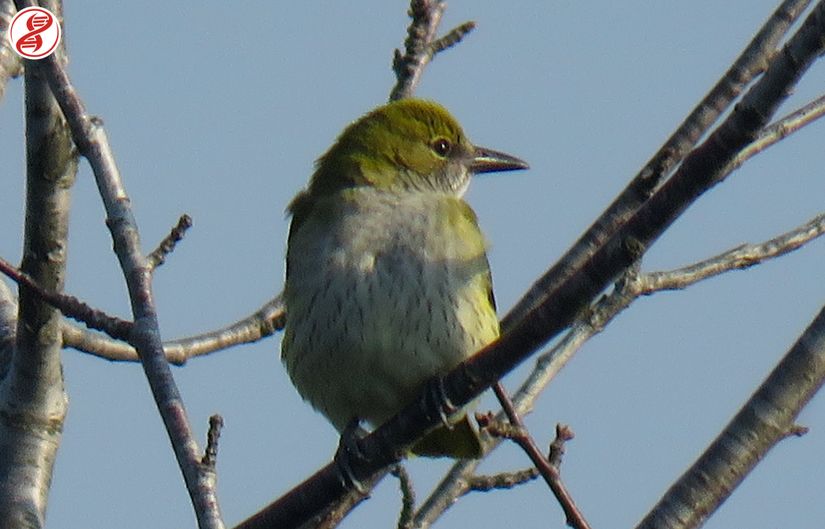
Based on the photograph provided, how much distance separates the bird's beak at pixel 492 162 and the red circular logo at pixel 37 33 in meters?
2.32

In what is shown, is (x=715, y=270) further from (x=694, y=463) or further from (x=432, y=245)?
(x=694, y=463)

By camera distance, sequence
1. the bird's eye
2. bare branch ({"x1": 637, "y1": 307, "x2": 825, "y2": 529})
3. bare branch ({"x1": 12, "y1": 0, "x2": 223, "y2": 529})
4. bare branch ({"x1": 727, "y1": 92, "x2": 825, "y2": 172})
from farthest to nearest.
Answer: the bird's eye → bare branch ({"x1": 727, "y1": 92, "x2": 825, "y2": 172}) → bare branch ({"x1": 12, "y1": 0, "x2": 223, "y2": 529}) → bare branch ({"x1": 637, "y1": 307, "x2": 825, "y2": 529})

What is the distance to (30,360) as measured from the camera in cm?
497

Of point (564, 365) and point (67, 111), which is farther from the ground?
point (67, 111)

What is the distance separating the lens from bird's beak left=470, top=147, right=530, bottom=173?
701 centimetres

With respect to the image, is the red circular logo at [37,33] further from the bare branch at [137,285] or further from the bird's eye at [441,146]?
the bird's eye at [441,146]

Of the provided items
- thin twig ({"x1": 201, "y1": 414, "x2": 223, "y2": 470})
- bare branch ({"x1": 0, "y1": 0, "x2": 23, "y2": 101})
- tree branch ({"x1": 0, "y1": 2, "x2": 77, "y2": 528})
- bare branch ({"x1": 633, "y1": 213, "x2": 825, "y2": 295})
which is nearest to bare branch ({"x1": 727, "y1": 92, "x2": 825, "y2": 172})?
bare branch ({"x1": 633, "y1": 213, "x2": 825, "y2": 295})

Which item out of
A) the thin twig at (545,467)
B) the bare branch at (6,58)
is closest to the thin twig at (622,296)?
the thin twig at (545,467)

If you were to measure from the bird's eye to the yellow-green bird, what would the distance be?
33 cm

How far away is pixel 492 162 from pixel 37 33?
2565 mm

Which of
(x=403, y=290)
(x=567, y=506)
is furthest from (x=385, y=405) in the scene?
(x=567, y=506)

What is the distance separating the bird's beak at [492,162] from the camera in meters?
7.01

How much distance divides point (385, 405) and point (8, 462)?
4.86ft

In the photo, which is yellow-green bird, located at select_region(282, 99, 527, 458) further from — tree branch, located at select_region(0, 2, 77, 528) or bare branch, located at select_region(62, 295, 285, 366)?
tree branch, located at select_region(0, 2, 77, 528)
